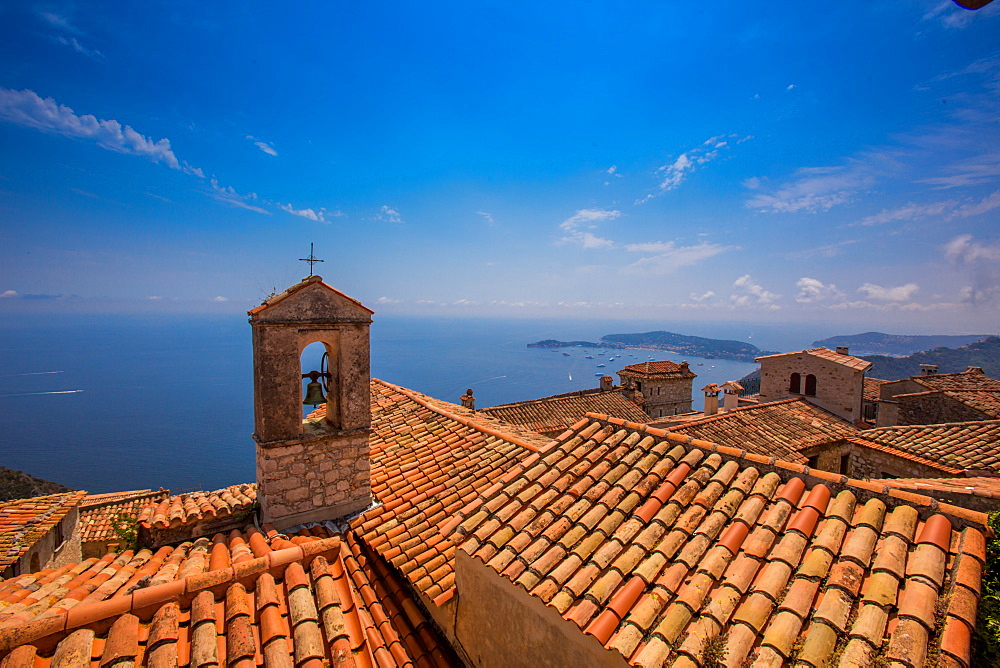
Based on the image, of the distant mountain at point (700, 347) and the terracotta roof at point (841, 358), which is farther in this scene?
the distant mountain at point (700, 347)

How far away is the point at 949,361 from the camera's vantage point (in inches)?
2304

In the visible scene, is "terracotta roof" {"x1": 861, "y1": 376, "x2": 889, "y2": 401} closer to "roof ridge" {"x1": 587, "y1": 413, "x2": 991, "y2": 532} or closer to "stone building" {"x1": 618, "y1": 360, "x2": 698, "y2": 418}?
"stone building" {"x1": 618, "y1": 360, "x2": 698, "y2": 418}

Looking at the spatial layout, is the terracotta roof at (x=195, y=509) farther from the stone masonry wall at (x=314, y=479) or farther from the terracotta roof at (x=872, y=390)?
the terracotta roof at (x=872, y=390)

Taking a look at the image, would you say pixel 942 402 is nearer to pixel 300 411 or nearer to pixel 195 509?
pixel 300 411

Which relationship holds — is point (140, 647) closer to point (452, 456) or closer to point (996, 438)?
point (452, 456)

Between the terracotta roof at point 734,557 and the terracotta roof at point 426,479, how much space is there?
122 centimetres

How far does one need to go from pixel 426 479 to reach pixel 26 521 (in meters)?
10.5

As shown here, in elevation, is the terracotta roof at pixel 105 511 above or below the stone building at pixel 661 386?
below

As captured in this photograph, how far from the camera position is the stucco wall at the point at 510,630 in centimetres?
276

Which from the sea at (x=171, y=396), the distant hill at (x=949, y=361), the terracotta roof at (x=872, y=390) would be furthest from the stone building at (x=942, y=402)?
the distant hill at (x=949, y=361)

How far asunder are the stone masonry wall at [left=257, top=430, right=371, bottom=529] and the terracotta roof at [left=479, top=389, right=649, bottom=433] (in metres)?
13.7

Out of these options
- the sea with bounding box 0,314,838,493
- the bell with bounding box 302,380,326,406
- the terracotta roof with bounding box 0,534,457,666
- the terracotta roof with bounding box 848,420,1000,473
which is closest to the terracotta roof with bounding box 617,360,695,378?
the terracotta roof with bounding box 848,420,1000,473

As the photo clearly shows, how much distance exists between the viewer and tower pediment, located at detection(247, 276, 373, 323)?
529 centimetres

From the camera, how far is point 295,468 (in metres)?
5.59
